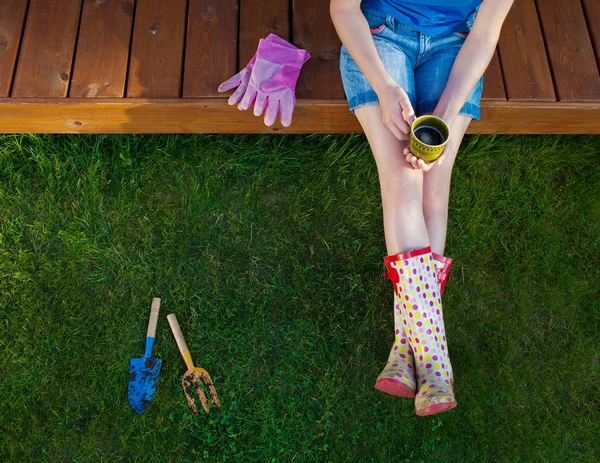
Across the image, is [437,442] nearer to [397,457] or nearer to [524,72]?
[397,457]

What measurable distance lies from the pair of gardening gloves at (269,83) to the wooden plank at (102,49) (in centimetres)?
45

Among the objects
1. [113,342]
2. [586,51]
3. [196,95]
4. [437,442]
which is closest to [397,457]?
[437,442]

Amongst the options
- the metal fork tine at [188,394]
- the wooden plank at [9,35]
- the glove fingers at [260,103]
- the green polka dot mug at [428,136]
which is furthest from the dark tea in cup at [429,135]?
the wooden plank at [9,35]

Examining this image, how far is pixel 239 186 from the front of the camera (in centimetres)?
273

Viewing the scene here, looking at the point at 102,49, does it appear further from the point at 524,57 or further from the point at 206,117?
the point at 524,57

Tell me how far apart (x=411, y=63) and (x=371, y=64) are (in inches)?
10.8

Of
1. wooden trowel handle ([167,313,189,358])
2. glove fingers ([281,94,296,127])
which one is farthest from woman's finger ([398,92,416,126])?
wooden trowel handle ([167,313,189,358])

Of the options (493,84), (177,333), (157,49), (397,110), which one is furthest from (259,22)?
(177,333)

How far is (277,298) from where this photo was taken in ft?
8.48

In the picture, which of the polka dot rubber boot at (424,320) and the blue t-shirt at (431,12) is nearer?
the polka dot rubber boot at (424,320)

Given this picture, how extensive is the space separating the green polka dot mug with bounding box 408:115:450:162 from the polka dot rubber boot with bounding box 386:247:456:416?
1.05 feet

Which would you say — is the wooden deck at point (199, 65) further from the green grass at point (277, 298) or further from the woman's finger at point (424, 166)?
the woman's finger at point (424, 166)

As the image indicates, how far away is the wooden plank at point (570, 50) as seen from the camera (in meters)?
2.49

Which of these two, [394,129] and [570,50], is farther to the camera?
[570,50]
